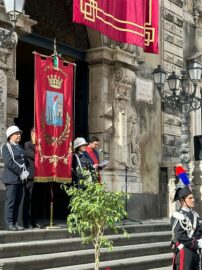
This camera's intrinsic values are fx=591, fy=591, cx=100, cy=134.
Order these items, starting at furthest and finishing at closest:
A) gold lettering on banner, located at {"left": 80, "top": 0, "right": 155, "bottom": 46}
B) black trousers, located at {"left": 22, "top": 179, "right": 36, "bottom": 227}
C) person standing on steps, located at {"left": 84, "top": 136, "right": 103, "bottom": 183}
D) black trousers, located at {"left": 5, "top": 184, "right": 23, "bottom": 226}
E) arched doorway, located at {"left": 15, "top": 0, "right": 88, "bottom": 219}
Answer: arched doorway, located at {"left": 15, "top": 0, "right": 88, "bottom": 219} → gold lettering on banner, located at {"left": 80, "top": 0, "right": 155, "bottom": 46} → person standing on steps, located at {"left": 84, "top": 136, "right": 103, "bottom": 183} → black trousers, located at {"left": 22, "top": 179, "right": 36, "bottom": 227} → black trousers, located at {"left": 5, "top": 184, "right": 23, "bottom": 226}

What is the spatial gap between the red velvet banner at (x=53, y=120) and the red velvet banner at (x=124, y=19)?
1.22 metres

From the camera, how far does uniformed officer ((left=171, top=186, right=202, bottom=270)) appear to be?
7.03m

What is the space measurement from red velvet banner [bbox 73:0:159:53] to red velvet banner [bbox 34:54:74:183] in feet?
4.00

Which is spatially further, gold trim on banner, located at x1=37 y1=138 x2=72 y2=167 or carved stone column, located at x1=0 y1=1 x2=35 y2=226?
gold trim on banner, located at x1=37 y1=138 x2=72 y2=167

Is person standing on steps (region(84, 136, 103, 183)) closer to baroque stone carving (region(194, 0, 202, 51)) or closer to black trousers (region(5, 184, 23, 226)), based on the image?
black trousers (region(5, 184, 23, 226))

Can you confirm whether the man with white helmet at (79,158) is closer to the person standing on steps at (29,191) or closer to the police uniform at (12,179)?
the person standing on steps at (29,191)

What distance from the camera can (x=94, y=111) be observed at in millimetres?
14453

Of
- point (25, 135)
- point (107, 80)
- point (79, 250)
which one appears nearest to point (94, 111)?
→ point (107, 80)

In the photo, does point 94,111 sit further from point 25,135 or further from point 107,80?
point 25,135

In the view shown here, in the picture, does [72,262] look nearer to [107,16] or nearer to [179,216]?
[179,216]

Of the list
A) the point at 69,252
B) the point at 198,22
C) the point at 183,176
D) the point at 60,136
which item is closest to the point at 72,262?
the point at 69,252

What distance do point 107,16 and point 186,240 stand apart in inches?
290

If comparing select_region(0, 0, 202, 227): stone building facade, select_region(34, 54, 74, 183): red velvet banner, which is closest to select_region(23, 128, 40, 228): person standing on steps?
select_region(34, 54, 74, 183): red velvet banner

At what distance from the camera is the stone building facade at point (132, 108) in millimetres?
14242
